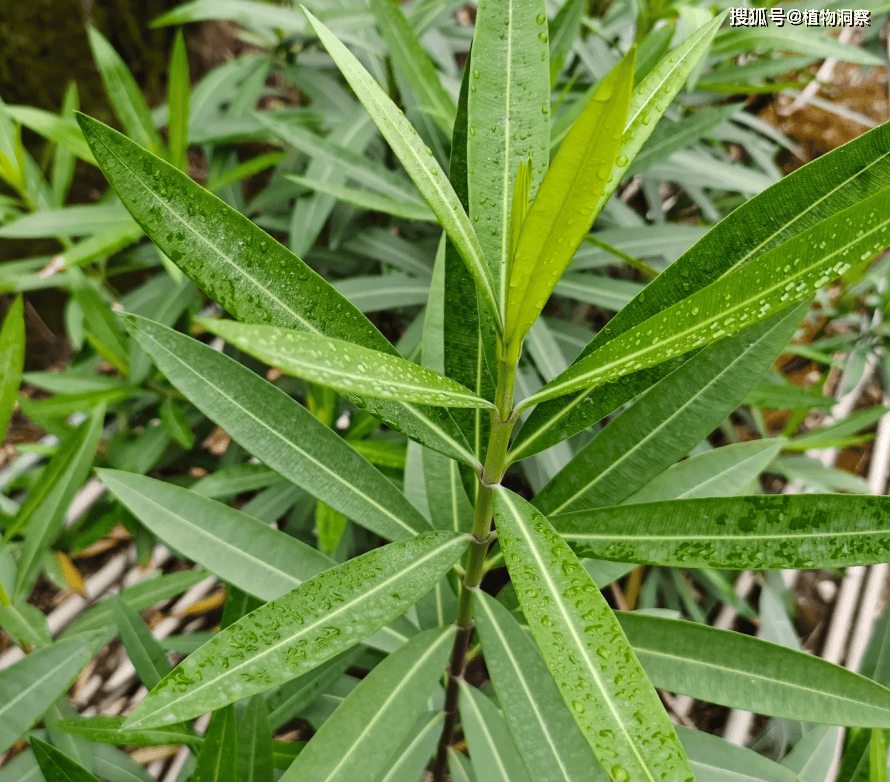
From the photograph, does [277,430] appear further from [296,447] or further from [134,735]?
[134,735]

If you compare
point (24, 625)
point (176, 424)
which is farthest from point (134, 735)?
point (176, 424)

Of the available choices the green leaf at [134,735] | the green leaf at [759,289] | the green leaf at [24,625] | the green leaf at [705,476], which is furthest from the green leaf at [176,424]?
the green leaf at [759,289]

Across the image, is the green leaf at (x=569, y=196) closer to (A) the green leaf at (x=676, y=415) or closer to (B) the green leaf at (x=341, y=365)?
(B) the green leaf at (x=341, y=365)

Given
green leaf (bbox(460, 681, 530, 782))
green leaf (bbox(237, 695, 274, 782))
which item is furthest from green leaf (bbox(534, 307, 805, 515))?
green leaf (bbox(237, 695, 274, 782))

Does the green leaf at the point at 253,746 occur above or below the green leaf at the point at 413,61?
below

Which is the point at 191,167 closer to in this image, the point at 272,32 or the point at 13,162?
the point at 272,32

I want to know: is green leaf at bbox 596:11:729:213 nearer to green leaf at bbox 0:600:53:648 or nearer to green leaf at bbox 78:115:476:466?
green leaf at bbox 78:115:476:466

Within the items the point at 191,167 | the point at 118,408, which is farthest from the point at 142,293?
the point at 191,167
